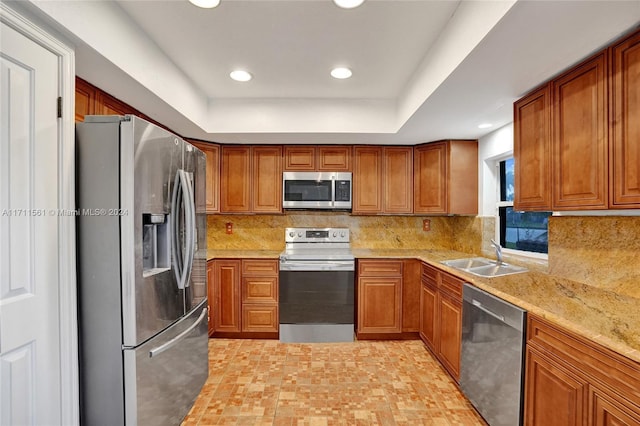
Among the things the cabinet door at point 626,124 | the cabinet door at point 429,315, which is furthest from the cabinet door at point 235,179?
the cabinet door at point 626,124

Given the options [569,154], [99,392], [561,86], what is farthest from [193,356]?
[561,86]

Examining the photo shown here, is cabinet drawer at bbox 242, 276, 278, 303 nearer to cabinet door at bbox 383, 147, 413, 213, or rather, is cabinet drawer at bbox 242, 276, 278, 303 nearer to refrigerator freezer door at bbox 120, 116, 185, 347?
refrigerator freezer door at bbox 120, 116, 185, 347

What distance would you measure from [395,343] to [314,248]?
1.34 metres

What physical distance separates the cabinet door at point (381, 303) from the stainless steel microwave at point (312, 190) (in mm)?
931

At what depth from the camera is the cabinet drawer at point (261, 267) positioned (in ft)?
9.62

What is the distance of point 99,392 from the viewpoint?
1.36 m

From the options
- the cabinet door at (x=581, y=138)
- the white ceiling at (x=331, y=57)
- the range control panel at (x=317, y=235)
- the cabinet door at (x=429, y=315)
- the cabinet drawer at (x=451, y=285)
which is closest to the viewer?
the white ceiling at (x=331, y=57)

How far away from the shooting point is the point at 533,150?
1.85 m

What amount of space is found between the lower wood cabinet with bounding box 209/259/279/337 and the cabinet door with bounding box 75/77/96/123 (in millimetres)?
1692

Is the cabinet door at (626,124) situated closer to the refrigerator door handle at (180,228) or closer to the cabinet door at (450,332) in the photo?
the cabinet door at (450,332)

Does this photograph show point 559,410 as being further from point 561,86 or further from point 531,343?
point 561,86

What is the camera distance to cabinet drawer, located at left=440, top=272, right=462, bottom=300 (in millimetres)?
2104

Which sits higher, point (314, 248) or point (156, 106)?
point (156, 106)

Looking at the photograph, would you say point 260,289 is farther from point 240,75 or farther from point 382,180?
point 240,75
